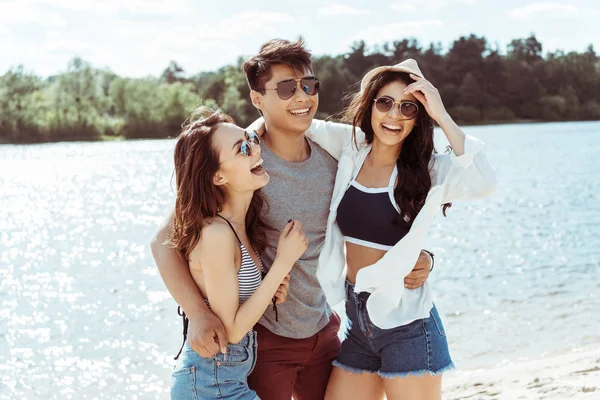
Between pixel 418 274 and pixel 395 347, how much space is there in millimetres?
363

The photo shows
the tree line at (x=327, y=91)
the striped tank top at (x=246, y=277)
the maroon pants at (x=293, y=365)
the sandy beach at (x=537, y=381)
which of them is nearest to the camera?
the striped tank top at (x=246, y=277)

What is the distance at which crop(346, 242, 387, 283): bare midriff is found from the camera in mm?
3385

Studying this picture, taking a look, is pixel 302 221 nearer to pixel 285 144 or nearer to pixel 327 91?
pixel 285 144

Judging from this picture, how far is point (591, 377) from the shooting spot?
569 centimetres

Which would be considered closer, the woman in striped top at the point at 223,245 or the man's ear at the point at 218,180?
the woman in striped top at the point at 223,245

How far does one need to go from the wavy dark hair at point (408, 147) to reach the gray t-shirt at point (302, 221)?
337 mm

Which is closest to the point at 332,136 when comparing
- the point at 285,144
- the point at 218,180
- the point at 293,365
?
the point at 285,144

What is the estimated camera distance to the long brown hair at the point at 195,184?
9.46 ft

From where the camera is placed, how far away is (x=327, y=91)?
6191cm

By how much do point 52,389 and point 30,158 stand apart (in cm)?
3580

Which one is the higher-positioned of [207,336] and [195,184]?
[195,184]

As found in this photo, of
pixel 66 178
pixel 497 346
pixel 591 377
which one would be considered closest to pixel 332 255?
pixel 591 377

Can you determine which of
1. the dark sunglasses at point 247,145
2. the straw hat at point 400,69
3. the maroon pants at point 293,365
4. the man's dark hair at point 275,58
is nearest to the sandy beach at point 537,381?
the maroon pants at point 293,365

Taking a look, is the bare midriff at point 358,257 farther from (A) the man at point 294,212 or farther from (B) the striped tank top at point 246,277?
(B) the striped tank top at point 246,277
